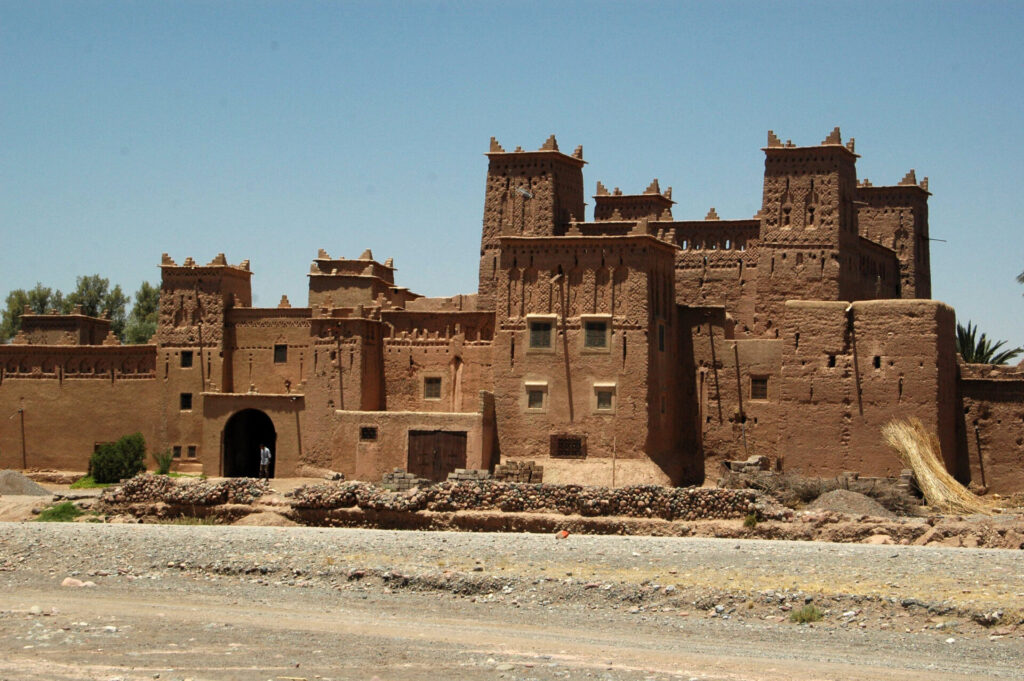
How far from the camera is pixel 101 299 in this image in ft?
266

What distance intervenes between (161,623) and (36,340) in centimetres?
3525

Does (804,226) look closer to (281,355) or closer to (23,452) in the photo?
(281,355)

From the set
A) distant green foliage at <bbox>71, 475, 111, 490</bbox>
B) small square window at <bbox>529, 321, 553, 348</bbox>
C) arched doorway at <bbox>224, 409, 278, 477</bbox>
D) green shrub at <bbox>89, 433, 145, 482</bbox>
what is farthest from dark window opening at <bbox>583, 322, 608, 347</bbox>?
distant green foliage at <bbox>71, 475, 111, 490</bbox>

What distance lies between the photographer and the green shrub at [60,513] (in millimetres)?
33688

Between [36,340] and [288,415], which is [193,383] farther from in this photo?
[36,340]

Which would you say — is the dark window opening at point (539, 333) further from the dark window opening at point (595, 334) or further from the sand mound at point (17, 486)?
the sand mound at point (17, 486)

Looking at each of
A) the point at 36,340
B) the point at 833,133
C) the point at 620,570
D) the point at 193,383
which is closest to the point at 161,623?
the point at 620,570

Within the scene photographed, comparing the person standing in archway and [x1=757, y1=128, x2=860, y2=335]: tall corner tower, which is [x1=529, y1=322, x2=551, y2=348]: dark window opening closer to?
[x1=757, y1=128, x2=860, y2=335]: tall corner tower

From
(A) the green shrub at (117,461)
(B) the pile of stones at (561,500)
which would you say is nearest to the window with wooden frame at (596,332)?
(B) the pile of stones at (561,500)

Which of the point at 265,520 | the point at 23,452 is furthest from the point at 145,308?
the point at 265,520

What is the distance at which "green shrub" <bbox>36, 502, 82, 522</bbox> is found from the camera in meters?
33.7

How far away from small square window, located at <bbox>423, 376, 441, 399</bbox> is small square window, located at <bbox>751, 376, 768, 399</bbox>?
9.56 metres

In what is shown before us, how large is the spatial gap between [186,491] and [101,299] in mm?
50786

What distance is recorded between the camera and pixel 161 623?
22.4 m
